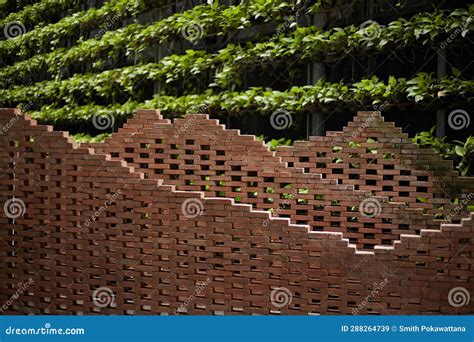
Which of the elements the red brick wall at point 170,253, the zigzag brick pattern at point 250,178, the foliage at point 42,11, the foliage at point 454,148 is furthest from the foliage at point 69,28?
the foliage at point 454,148

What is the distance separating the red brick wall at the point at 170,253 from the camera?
6.47 metres

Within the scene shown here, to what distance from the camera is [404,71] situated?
920 cm

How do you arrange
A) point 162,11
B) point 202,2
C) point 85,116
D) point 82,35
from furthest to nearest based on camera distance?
point 82,35 → point 85,116 → point 162,11 → point 202,2

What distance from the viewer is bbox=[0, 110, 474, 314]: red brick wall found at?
6.47 m

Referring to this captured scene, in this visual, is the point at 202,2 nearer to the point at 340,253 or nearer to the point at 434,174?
the point at 434,174

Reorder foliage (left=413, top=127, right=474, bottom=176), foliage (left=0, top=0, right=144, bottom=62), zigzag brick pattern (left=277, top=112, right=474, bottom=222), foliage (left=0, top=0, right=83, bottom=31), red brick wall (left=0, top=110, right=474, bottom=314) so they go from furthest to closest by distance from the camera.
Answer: foliage (left=0, top=0, right=83, bottom=31) → foliage (left=0, top=0, right=144, bottom=62) → foliage (left=413, top=127, right=474, bottom=176) → zigzag brick pattern (left=277, top=112, right=474, bottom=222) → red brick wall (left=0, top=110, right=474, bottom=314)

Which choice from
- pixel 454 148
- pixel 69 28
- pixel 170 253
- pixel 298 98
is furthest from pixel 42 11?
pixel 454 148

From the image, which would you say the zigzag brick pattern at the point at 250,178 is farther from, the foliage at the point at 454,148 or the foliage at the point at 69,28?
the foliage at the point at 69,28

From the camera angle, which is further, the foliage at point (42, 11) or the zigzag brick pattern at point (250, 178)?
the foliage at point (42, 11)

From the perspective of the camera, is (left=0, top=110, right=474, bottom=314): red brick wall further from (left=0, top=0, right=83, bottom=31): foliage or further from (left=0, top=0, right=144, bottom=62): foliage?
(left=0, top=0, right=83, bottom=31): foliage

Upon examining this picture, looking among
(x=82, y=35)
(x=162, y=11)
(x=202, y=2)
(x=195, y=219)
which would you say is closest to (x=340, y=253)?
(x=195, y=219)

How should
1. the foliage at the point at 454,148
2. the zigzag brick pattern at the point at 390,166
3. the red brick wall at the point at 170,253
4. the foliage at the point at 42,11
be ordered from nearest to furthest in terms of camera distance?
the red brick wall at the point at 170,253 < the zigzag brick pattern at the point at 390,166 < the foliage at the point at 454,148 < the foliage at the point at 42,11

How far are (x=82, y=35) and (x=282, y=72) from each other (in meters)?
6.87

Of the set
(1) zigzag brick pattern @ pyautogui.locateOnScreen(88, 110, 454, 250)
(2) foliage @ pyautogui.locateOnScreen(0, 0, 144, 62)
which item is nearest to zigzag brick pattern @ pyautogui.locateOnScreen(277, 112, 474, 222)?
(1) zigzag brick pattern @ pyautogui.locateOnScreen(88, 110, 454, 250)
